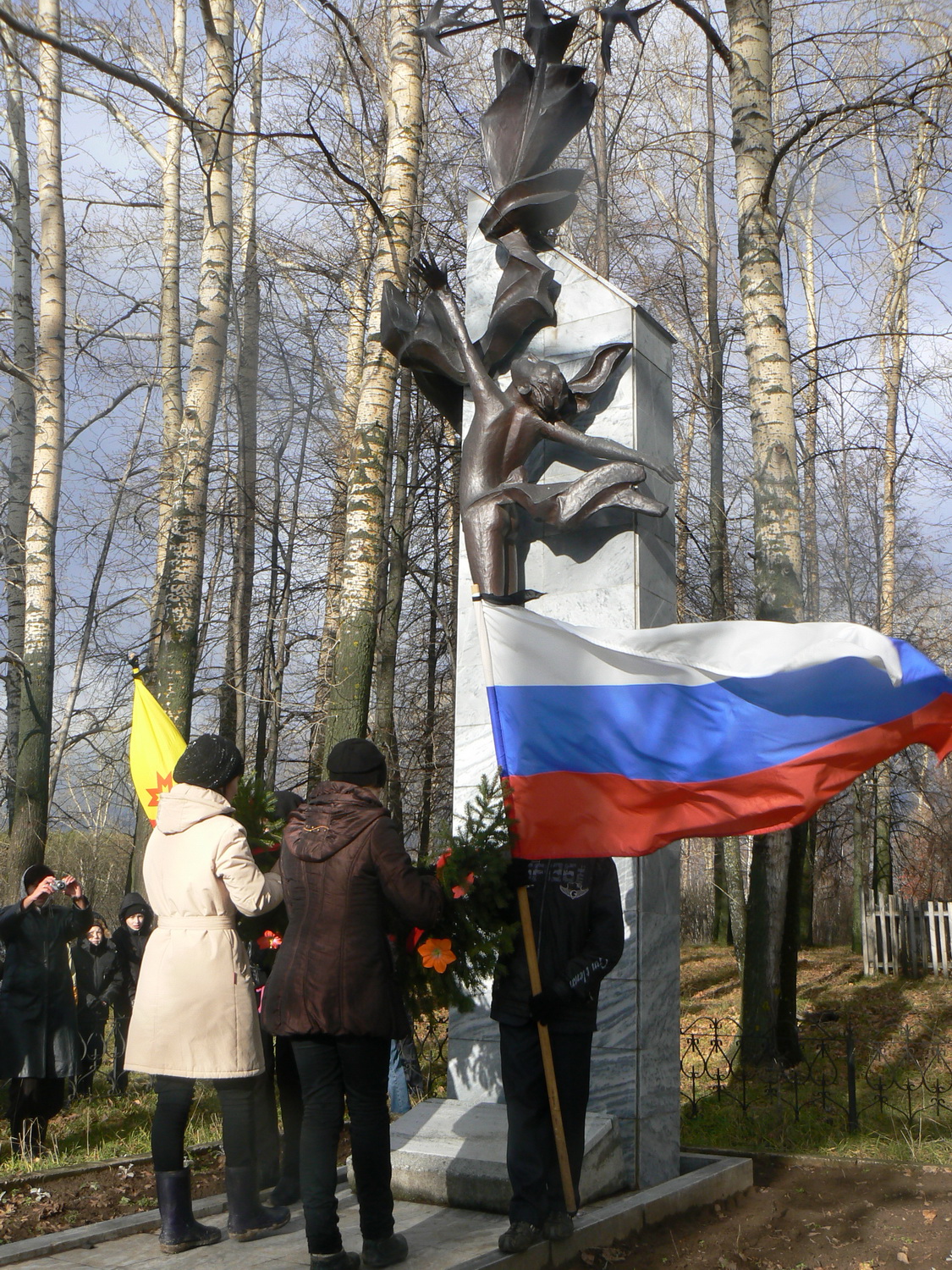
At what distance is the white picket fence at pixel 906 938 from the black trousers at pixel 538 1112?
13.4 m

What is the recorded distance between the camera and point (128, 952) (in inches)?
344

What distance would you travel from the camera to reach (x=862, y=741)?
4012 mm

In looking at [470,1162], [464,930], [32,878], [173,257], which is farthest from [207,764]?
[173,257]

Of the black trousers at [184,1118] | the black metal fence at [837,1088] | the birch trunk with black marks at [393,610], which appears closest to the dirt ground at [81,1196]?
the black trousers at [184,1118]

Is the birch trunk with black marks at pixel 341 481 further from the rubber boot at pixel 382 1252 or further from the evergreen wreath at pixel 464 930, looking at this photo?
the rubber boot at pixel 382 1252

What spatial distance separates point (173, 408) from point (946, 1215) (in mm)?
12209

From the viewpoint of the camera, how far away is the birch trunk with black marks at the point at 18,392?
1274 centimetres

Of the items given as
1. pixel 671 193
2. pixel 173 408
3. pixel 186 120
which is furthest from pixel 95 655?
pixel 671 193

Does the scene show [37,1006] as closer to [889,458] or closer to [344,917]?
[344,917]

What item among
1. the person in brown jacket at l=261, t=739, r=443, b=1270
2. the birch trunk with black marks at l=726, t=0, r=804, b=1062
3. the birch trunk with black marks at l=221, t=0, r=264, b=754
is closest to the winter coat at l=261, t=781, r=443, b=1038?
the person in brown jacket at l=261, t=739, r=443, b=1270

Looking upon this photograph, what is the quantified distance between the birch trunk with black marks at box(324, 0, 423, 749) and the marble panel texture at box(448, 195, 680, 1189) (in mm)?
1867

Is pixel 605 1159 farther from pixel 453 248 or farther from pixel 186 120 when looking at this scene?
pixel 453 248

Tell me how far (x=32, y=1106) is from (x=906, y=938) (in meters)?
13.5

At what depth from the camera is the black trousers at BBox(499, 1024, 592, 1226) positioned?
13.5 ft
